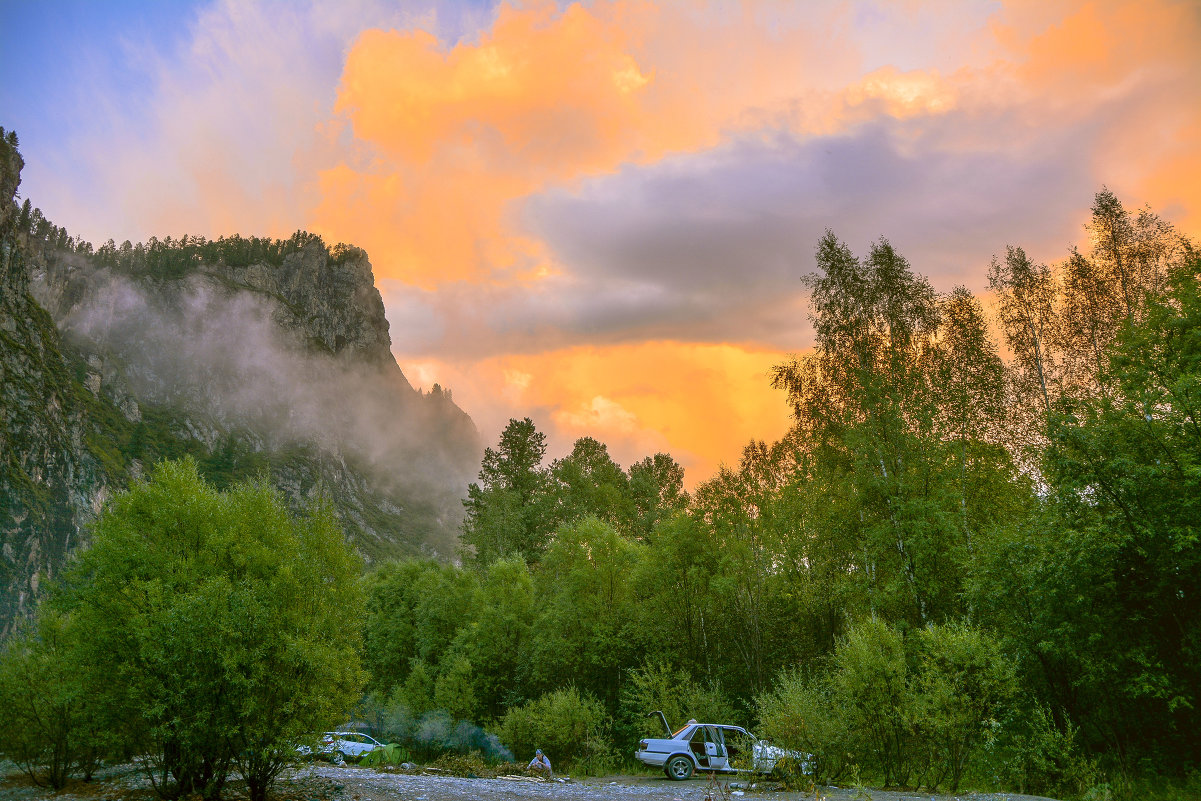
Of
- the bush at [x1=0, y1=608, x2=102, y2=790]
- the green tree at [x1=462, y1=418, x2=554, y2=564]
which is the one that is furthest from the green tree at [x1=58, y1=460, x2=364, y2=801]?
the green tree at [x1=462, y1=418, x2=554, y2=564]

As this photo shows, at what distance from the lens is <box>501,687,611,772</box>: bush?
3612cm

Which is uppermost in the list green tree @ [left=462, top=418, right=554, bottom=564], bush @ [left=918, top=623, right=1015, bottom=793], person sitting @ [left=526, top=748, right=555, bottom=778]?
green tree @ [left=462, top=418, right=554, bottom=564]

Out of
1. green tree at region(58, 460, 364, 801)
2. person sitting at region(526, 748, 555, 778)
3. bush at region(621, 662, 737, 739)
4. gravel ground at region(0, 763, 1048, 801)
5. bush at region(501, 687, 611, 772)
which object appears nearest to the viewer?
green tree at region(58, 460, 364, 801)

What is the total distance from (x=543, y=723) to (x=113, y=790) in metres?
19.1

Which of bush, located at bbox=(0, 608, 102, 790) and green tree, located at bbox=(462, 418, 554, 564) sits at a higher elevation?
green tree, located at bbox=(462, 418, 554, 564)

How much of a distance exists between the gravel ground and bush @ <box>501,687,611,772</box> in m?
6.21

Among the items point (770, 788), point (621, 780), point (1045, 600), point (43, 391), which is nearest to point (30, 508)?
point (43, 391)

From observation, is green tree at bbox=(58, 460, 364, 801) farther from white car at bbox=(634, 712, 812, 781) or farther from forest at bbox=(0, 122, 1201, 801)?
white car at bbox=(634, 712, 812, 781)

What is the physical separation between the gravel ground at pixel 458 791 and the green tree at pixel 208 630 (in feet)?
9.11

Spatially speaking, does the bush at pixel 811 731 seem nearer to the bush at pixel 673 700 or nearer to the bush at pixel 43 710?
the bush at pixel 673 700

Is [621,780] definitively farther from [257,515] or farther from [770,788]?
[257,515]

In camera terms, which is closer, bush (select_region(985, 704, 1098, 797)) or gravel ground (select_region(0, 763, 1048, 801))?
bush (select_region(985, 704, 1098, 797))

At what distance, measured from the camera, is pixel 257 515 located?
73.7 feet

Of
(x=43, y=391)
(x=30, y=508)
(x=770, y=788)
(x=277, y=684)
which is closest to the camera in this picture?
(x=277, y=684)
